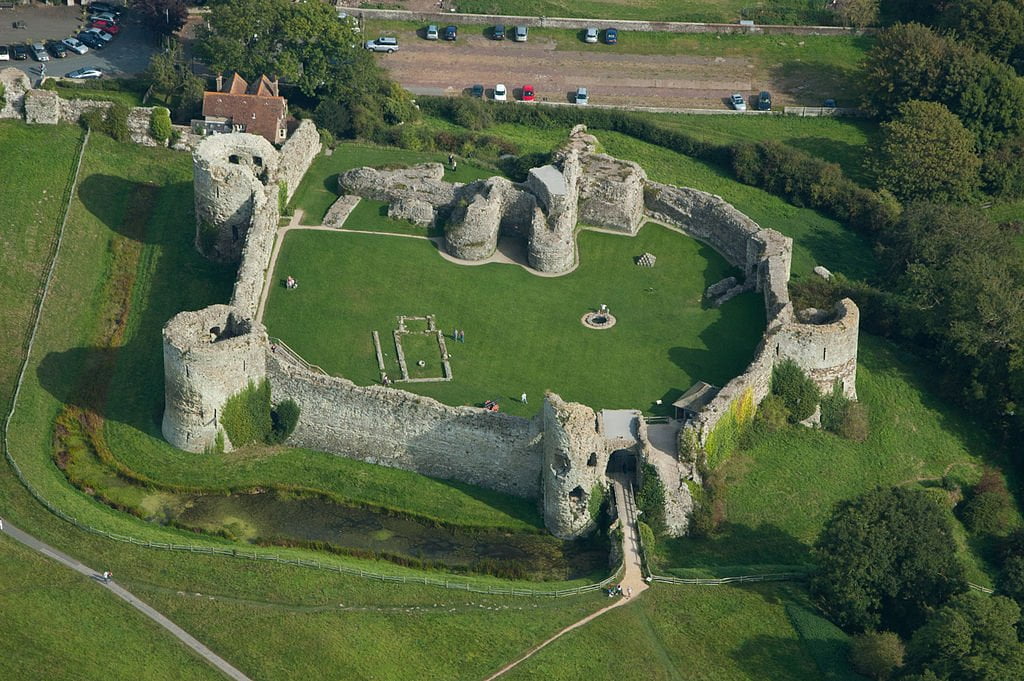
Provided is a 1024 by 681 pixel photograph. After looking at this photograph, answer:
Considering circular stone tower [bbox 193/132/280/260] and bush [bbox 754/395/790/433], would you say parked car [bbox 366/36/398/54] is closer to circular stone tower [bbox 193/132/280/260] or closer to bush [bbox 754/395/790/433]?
circular stone tower [bbox 193/132/280/260]

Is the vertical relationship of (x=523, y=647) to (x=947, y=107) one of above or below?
below

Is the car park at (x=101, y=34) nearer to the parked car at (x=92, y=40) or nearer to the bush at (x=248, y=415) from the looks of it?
the parked car at (x=92, y=40)

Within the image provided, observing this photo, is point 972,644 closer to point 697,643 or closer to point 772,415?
point 697,643

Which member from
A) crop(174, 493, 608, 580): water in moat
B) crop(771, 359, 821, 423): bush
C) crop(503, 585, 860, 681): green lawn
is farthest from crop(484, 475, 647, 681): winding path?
crop(771, 359, 821, 423): bush

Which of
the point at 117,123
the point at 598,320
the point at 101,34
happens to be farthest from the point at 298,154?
the point at 101,34

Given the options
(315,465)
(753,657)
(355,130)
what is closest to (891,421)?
(753,657)

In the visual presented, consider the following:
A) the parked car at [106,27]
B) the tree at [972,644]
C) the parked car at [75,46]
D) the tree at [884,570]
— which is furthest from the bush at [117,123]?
the tree at [972,644]

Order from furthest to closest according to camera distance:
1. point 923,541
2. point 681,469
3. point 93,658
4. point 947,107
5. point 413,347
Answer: point 947,107
point 413,347
point 681,469
point 923,541
point 93,658

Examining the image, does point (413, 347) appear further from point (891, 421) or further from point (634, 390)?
point (891, 421)
